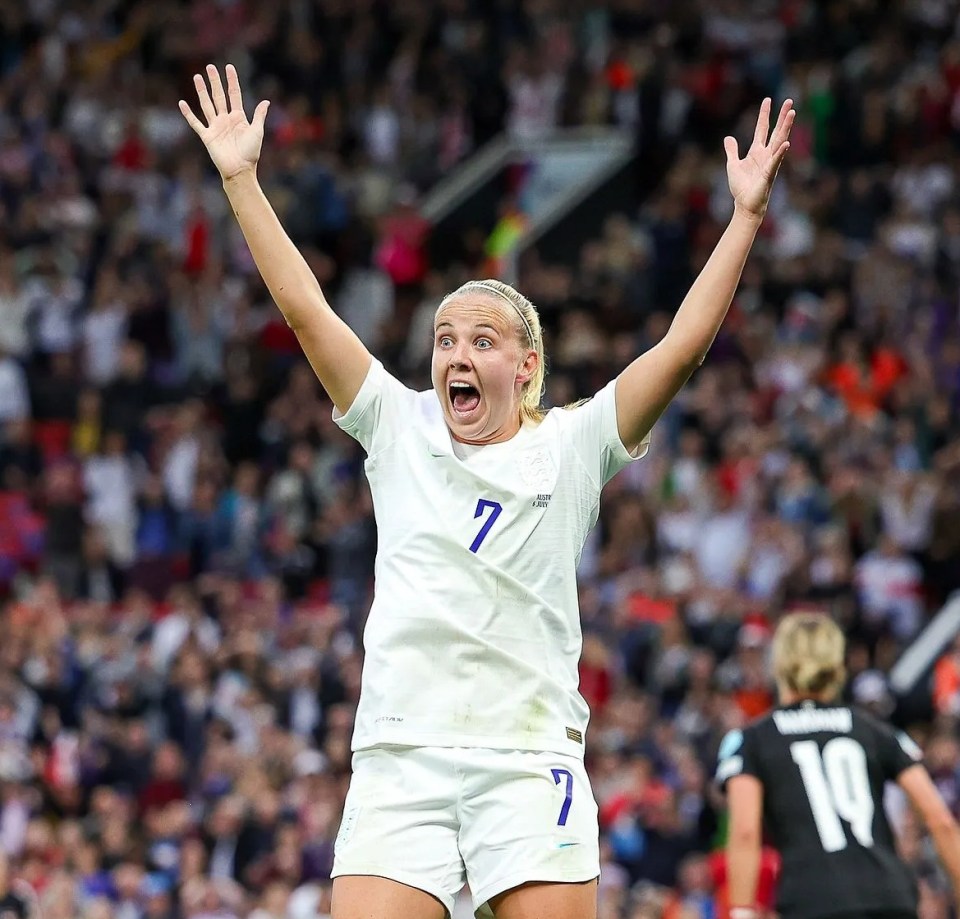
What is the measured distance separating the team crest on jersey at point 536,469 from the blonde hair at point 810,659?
2141mm

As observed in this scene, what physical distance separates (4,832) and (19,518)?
4.06 m

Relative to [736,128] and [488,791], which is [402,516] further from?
[736,128]

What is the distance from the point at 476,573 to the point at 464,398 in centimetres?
47

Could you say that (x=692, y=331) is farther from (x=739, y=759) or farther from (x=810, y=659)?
(x=739, y=759)

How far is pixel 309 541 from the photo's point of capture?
1759 cm

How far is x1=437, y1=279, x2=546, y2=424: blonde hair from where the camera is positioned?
17.2 ft

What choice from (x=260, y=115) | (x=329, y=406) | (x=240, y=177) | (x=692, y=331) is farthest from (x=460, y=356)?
(x=329, y=406)

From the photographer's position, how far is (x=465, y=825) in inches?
192

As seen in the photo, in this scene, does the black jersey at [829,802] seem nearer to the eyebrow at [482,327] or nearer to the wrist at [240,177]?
the eyebrow at [482,327]

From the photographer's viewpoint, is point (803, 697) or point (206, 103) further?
point (803, 697)

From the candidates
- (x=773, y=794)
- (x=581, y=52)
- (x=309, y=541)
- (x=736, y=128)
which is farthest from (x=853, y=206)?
(x=773, y=794)

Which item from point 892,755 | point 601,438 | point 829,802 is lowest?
point 829,802

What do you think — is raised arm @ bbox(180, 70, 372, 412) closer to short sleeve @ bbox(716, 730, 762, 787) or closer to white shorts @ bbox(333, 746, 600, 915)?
white shorts @ bbox(333, 746, 600, 915)


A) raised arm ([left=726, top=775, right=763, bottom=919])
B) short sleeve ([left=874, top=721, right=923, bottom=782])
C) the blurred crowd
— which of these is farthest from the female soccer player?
the blurred crowd
